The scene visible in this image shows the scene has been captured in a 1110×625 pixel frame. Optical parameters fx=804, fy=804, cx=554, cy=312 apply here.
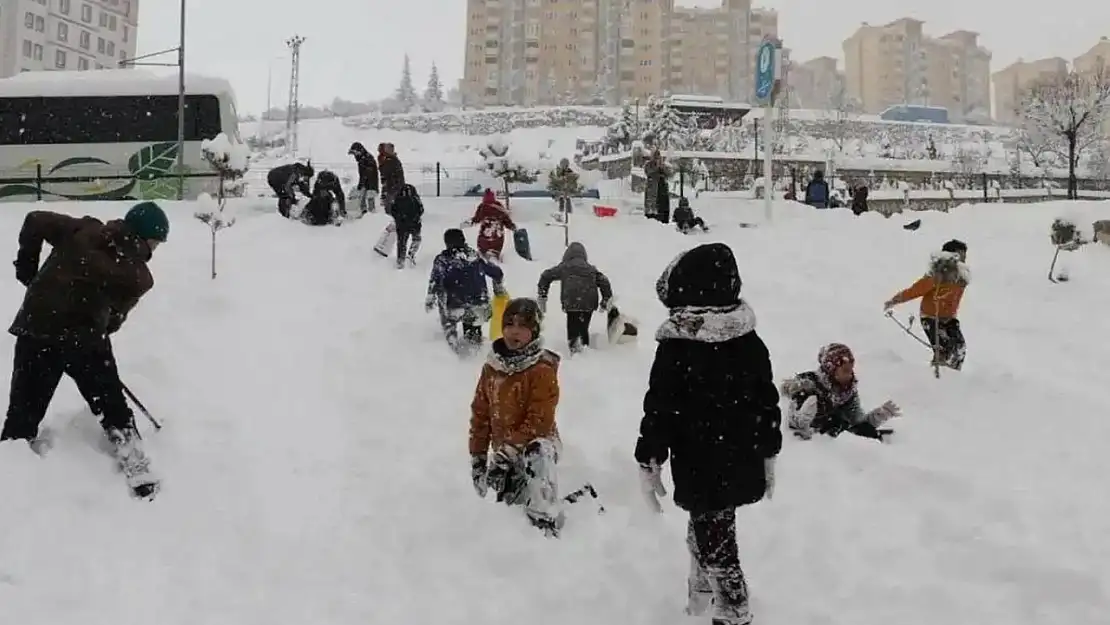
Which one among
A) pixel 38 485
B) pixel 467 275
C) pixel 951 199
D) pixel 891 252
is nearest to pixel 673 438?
pixel 38 485

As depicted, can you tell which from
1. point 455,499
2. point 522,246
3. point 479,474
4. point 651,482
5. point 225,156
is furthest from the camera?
point 225,156

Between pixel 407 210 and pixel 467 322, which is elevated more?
pixel 407 210

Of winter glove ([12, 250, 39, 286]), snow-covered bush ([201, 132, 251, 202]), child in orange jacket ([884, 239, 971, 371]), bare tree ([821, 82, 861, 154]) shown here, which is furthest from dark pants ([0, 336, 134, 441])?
bare tree ([821, 82, 861, 154])

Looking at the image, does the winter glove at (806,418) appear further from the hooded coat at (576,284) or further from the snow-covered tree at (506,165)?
the snow-covered tree at (506,165)

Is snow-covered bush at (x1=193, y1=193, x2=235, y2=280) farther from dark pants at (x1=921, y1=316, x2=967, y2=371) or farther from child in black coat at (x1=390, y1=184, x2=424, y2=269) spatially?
dark pants at (x1=921, y1=316, x2=967, y2=371)

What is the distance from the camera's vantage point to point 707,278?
3.42m

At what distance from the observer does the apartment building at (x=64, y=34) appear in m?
57.0

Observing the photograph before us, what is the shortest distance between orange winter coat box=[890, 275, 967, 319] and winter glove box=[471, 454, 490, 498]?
5054mm

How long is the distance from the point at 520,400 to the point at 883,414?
297cm

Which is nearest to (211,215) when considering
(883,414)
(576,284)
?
(576,284)

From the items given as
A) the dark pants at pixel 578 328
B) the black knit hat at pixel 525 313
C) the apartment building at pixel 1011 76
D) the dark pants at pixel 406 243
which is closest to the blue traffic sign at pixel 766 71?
the dark pants at pixel 406 243

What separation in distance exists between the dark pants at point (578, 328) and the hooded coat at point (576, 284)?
0.08 meters

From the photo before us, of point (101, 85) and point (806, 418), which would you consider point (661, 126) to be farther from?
point (806, 418)

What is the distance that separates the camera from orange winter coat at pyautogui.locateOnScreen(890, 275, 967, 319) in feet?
26.2
